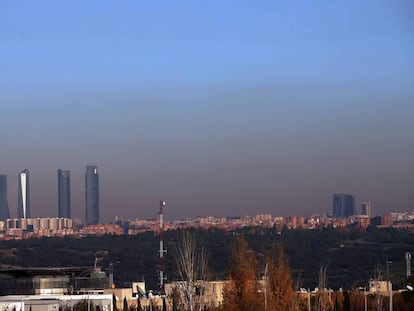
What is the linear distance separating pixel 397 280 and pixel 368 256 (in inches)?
684

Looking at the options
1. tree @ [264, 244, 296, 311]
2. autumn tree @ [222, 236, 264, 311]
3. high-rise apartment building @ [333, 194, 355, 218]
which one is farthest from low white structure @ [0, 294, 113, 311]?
high-rise apartment building @ [333, 194, 355, 218]

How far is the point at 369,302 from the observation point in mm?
69250

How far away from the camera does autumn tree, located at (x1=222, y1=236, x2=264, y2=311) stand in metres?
45.0

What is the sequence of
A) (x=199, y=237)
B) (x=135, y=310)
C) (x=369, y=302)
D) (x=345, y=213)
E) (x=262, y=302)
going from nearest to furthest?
(x=262, y=302), (x=135, y=310), (x=369, y=302), (x=199, y=237), (x=345, y=213)

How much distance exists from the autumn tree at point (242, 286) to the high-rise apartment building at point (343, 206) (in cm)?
13422

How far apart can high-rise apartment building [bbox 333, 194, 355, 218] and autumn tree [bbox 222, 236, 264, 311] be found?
13422 centimetres

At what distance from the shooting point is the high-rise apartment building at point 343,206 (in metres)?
184

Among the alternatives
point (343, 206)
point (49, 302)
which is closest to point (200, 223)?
point (343, 206)

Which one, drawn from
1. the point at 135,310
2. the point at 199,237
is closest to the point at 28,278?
the point at 135,310

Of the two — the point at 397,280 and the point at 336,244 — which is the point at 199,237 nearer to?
the point at 336,244

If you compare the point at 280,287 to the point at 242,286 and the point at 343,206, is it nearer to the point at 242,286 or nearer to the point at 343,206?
the point at 242,286

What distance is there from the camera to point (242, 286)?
46.3 m

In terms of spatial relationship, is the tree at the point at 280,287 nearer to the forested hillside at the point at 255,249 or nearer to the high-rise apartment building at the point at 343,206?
the forested hillside at the point at 255,249

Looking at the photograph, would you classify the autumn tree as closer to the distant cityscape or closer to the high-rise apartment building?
the distant cityscape
